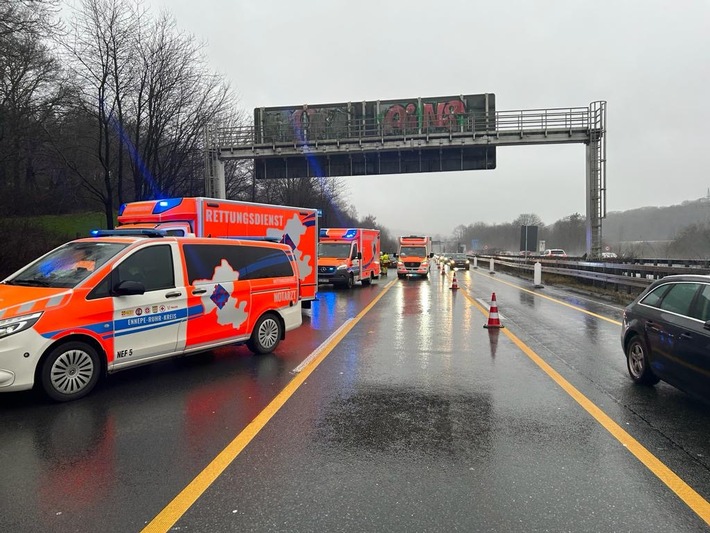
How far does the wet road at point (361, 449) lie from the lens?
10.1ft

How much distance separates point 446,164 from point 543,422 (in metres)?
27.6

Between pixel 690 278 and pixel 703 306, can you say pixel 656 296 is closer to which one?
pixel 690 278

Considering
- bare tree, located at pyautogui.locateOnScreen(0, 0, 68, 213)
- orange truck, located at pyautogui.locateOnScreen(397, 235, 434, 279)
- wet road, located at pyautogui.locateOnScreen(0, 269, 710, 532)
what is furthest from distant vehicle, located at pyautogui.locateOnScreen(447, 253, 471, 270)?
wet road, located at pyautogui.locateOnScreen(0, 269, 710, 532)

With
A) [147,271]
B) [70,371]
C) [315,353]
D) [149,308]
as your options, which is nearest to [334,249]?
[315,353]

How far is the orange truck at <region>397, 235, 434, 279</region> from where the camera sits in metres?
29.7

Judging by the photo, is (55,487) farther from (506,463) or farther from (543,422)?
(543,422)

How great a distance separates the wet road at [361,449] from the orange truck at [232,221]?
3.77 m

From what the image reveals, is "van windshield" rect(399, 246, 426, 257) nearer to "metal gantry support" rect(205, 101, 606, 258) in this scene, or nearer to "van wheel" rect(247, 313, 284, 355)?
"metal gantry support" rect(205, 101, 606, 258)

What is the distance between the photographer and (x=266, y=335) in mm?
7938

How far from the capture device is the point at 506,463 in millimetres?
3842

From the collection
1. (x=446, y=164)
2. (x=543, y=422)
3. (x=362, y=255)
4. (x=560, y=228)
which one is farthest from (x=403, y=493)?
(x=560, y=228)

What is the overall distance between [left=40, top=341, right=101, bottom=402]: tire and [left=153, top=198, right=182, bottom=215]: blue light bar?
5.36 metres

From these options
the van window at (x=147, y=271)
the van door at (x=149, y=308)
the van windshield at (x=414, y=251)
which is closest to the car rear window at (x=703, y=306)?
the van door at (x=149, y=308)

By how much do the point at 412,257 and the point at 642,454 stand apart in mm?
26092
